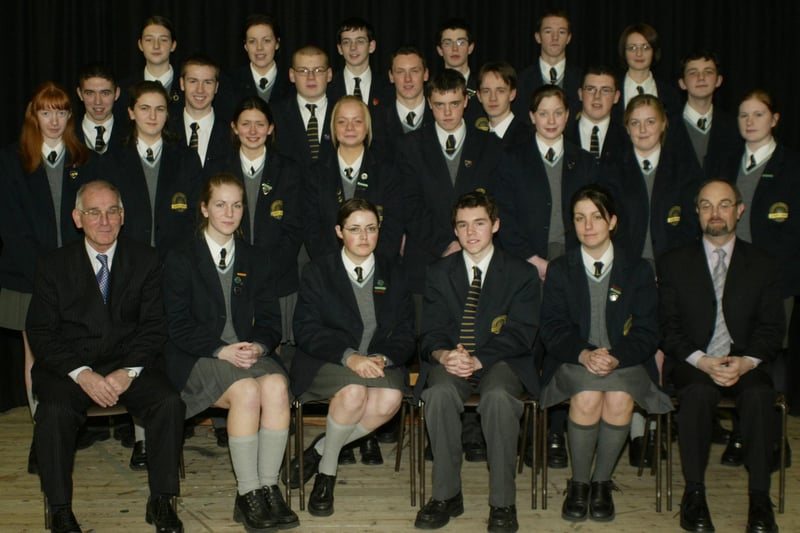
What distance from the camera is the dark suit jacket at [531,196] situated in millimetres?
4875

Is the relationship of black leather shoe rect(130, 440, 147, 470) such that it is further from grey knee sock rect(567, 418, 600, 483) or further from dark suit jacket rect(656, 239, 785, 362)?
dark suit jacket rect(656, 239, 785, 362)

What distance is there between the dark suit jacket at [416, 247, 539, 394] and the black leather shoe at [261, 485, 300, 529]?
0.75 metres

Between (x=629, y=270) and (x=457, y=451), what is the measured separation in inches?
43.6

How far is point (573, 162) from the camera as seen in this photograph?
4914 mm

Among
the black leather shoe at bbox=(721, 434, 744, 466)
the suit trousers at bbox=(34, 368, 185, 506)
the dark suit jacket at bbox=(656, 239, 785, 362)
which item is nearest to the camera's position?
the suit trousers at bbox=(34, 368, 185, 506)

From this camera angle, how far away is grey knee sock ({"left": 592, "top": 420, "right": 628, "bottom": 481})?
420 cm

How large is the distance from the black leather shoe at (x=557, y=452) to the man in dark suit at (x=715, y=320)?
2.55 feet

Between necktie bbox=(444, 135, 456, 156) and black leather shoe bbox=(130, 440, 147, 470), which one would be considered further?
necktie bbox=(444, 135, 456, 156)

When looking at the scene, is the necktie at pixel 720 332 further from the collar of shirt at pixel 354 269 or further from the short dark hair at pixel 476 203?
the collar of shirt at pixel 354 269

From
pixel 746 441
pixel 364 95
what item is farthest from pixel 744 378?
pixel 364 95

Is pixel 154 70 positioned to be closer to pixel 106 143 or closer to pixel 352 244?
pixel 106 143

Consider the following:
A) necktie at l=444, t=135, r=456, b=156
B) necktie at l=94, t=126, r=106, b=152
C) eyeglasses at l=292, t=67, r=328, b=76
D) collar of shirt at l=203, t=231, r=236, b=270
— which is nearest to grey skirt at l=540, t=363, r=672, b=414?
necktie at l=444, t=135, r=456, b=156

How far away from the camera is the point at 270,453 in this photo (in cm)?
414

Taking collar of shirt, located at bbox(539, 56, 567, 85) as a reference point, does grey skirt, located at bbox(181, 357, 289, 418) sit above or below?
below
